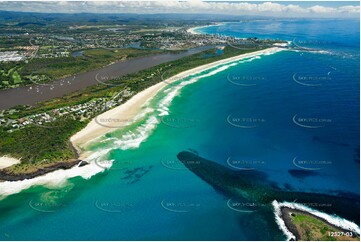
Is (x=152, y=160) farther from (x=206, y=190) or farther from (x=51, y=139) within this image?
(x=51, y=139)

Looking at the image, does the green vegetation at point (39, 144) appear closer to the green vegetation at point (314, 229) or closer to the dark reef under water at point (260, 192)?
the dark reef under water at point (260, 192)

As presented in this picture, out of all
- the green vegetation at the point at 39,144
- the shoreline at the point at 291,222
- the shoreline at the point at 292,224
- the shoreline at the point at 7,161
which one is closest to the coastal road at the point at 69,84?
the green vegetation at the point at 39,144

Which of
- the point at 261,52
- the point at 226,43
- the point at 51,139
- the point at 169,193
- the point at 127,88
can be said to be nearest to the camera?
the point at 169,193

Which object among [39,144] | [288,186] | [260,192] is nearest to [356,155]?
[288,186]

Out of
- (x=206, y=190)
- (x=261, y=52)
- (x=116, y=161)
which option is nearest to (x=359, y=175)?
(x=206, y=190)

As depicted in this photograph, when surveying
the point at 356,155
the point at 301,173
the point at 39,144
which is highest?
the point at 356,155

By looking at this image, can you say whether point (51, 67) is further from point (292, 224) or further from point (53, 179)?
point (292, 224)

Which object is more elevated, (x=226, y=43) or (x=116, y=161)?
(x=226, y=43)
